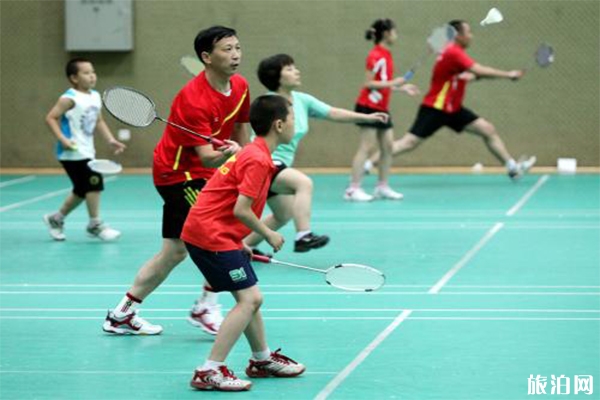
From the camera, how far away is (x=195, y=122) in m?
7.78

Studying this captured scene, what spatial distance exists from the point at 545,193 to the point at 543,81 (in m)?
3.36

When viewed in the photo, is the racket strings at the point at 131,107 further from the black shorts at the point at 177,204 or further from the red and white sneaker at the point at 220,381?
the red and white sneaker at the point at 220,381

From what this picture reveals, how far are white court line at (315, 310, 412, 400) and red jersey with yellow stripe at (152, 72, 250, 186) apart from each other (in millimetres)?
1415

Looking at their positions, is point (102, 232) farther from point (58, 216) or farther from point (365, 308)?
point (365, 308)

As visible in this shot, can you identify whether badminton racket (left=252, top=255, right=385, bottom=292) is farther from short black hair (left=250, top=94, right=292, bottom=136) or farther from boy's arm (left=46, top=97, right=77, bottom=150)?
boy's arm (left=46, top=97, right=77, bottom=150)

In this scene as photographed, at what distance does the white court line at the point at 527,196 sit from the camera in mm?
14245

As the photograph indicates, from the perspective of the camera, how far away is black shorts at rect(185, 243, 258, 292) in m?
6.68

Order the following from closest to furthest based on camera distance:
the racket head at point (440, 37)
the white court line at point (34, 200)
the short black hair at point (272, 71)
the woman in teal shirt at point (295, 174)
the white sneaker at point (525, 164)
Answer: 1. the woman in teal shirt at point (295, 174)
2. the short black hair at point (272, 71)
3. the white court line at point (34, 200)
4. the racket head at point (440, 37)
5. the white sneaker at point (525, 164)

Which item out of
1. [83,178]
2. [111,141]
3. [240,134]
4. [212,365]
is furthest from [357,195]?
[212,365]

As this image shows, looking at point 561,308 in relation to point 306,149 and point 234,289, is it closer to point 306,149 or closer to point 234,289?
point 234,289

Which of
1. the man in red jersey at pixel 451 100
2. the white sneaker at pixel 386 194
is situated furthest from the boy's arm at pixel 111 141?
the man in red jersey at pixel 451 100

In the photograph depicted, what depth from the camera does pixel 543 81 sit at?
18.9m

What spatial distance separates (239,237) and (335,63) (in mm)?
12779

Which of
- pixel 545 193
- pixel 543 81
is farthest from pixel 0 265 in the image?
pixel 543 81
